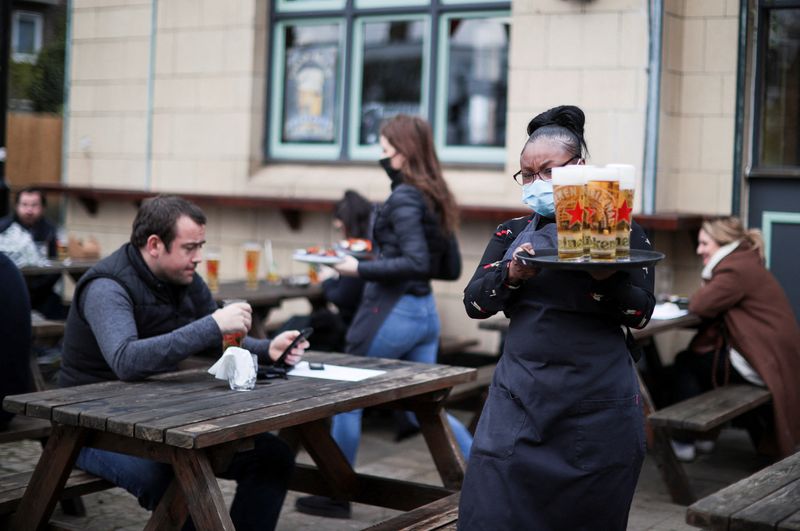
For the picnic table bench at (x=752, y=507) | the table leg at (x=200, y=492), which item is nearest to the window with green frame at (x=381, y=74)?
the table leg at (x=200, y=492)

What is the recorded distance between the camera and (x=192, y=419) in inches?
132

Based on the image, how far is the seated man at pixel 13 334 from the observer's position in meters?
4.33

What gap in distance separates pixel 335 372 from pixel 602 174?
181 centimetres

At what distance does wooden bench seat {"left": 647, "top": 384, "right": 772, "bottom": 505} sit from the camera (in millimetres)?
5477

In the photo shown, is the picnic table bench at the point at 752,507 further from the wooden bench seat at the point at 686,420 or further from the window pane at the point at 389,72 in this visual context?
the window pane at the point at 389,72

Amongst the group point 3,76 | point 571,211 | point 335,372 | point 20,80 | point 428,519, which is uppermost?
point 20,80

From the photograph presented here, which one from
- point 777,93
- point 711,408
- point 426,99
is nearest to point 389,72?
point 426,99

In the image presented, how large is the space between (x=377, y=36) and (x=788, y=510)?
21.6 ft

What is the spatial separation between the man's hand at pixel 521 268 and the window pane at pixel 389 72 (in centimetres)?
587

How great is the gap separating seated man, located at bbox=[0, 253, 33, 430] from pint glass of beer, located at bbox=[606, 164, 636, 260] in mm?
2576

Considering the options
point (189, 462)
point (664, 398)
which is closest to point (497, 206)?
point (664, 398)

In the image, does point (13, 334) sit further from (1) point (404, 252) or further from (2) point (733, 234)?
(2) point (733, 234)

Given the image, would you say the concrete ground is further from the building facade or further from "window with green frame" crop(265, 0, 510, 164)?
"window with green frame" crop(265, 0, 510, 164)

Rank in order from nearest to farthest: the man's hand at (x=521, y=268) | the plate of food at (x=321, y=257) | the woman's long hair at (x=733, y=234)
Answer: the man's hand at (x=521, y=268)
the plate of food at (x=321, y=257)
the woman's long hair at (x=733, y=234)
